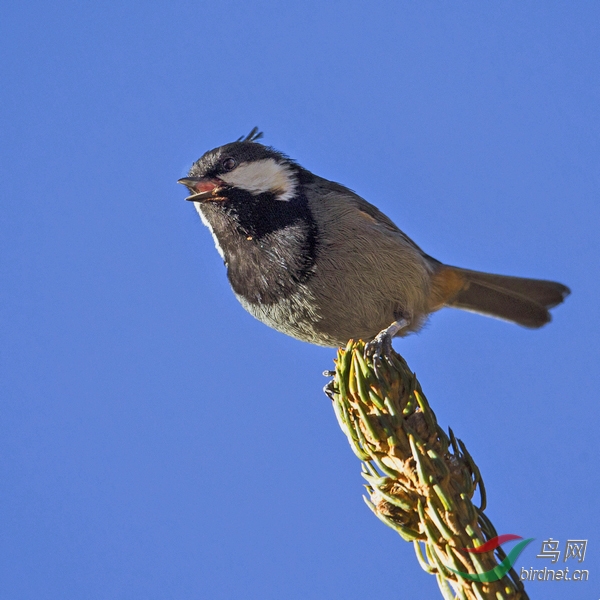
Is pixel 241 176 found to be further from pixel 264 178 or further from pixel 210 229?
pixel 210 229

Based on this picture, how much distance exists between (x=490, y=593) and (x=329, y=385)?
78.9 inches

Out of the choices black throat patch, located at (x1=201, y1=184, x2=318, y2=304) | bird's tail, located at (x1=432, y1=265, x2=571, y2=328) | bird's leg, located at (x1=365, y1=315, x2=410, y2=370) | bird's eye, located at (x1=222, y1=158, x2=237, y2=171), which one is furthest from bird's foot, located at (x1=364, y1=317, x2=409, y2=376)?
bird's eye, located at (x1=222, y1=158, x2=237, y2=171)

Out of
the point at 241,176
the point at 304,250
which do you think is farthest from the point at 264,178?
the point at 304,250

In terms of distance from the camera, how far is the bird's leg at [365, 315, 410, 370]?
114 inches

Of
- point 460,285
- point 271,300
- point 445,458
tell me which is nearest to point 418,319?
point 460,285

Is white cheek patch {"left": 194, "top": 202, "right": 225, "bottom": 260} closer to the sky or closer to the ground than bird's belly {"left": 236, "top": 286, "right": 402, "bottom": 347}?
closer to the sky

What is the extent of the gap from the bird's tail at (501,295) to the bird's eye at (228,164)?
5.55ft

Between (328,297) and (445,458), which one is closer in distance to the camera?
(445,458)

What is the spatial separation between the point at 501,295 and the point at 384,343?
2186 millimetres

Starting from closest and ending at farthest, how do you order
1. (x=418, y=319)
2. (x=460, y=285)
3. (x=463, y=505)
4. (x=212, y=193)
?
1. (x=463, y=505)
2. (x=212, y=193)
3. (x=418, y=319)
4. (x=460, y=285)

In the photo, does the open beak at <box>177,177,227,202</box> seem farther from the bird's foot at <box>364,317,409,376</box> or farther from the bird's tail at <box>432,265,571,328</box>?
the bird's tail at <box>432,265,571,328</box>

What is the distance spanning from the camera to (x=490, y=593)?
6.75 feet

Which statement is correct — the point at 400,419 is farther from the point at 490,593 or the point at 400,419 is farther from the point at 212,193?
the point at 212,193

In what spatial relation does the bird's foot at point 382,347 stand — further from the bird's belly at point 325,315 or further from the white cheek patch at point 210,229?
the white cheek patch at point 210,229
